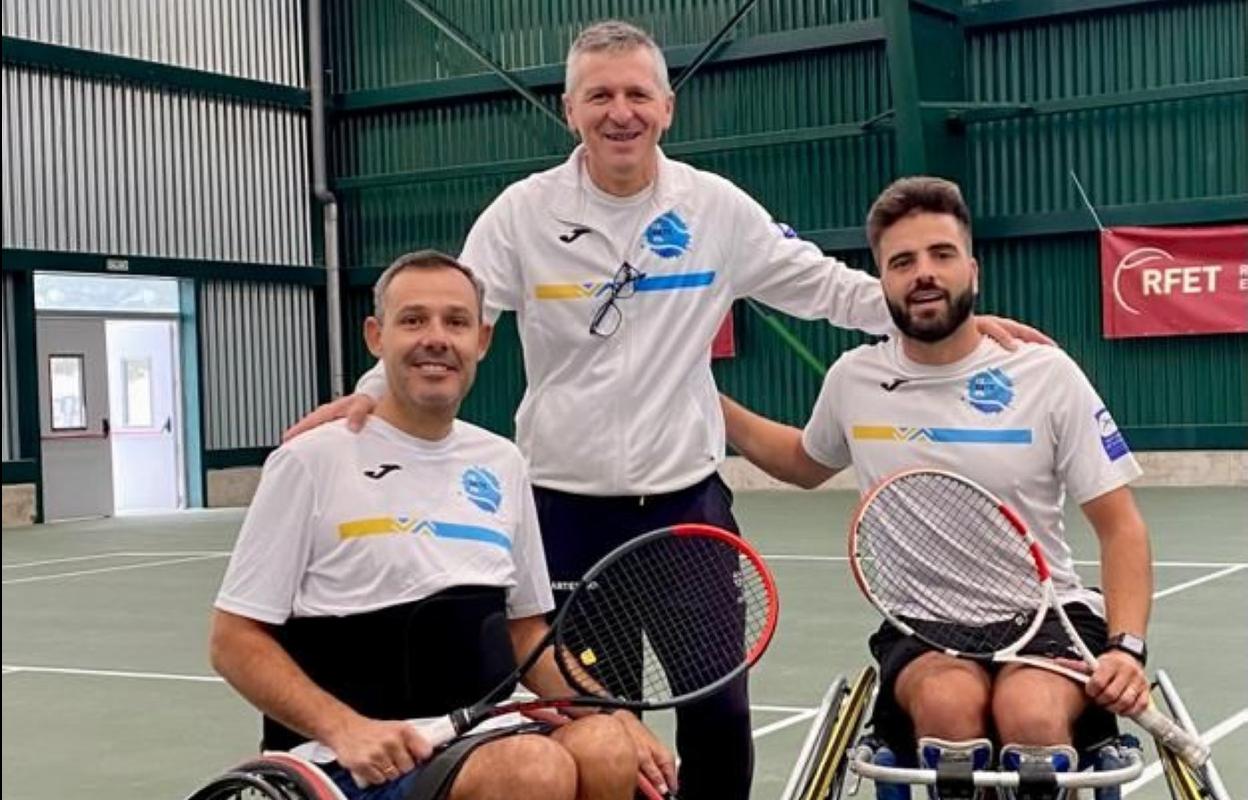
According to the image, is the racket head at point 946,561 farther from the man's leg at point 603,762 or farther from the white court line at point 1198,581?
the white court line at point 1198,581

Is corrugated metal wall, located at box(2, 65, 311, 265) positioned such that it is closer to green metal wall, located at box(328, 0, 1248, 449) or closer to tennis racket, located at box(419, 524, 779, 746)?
green metal wall, located at box(328, 0, 1248, 449)

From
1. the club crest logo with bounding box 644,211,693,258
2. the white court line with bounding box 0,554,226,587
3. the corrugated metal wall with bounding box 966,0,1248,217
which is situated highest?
the corrugated metal wall with bounding box 966,0,1248,217

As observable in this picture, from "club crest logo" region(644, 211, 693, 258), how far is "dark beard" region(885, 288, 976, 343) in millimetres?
537

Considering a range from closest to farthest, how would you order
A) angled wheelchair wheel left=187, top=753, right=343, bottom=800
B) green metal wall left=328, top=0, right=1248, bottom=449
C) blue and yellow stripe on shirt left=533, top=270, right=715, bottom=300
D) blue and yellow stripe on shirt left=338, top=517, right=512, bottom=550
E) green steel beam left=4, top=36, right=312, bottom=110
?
angled wheelchair wheel left=187, top=753, right=343, bottom=800
blue and yellow stripe on shirt left=338, top=517, right=512, bottom=550
blue and yellow stripe on shirt left=533, top=270, right=715, bottom=300
green metal wall left=328, top=0, right=1248, bottom=449
green steel beam left=4, top=36, right=312, bottom=110

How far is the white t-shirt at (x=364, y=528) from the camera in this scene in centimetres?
264

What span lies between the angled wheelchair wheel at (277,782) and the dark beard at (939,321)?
1.33m

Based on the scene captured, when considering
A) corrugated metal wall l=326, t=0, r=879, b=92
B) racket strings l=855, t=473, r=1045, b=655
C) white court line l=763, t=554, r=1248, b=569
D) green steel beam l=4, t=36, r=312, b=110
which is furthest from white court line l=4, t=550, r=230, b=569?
racket strings l=855, t=473, r=1045, b=655

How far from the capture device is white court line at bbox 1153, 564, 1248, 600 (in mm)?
7857

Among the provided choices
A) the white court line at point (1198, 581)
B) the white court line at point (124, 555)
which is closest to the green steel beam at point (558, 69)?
the white court line at point (124, 555)

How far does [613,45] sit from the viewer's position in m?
3.19

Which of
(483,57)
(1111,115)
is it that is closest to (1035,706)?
(1111,115)

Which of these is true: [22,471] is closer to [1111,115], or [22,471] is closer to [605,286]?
[1111,115]

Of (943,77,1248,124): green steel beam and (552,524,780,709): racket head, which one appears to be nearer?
(552,524,780,709): racket head

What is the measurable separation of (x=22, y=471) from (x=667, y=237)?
1456 centimetres
